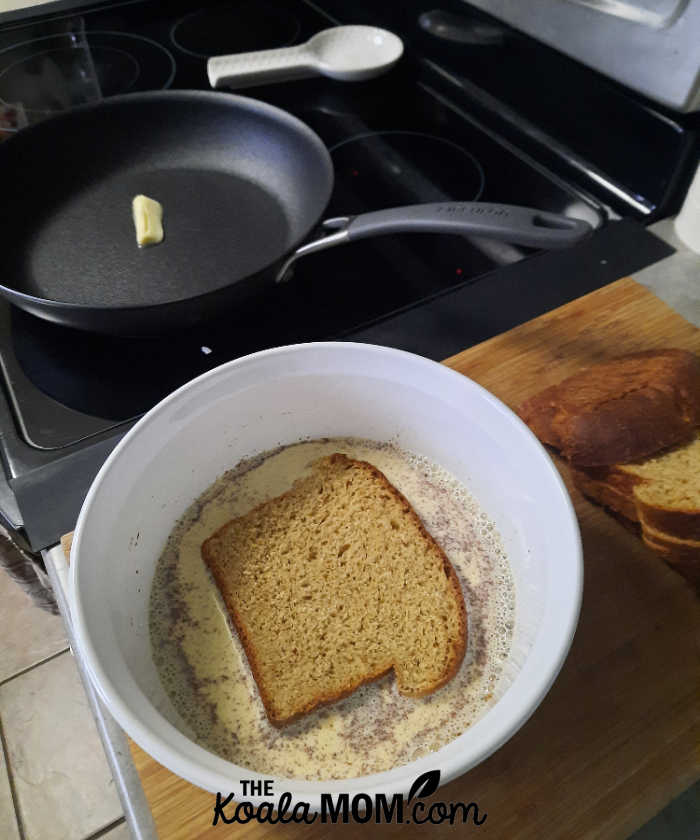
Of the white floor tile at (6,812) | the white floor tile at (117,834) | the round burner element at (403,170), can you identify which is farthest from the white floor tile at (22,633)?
the round burner element at (403,170)

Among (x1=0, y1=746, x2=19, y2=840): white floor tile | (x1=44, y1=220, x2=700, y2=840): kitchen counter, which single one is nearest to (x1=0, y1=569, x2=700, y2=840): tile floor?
(x1=0, y1=746, x2=19, y2=840): white floor tile

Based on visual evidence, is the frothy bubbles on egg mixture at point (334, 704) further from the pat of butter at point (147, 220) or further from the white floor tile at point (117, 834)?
the white floor tile at point (117, 834)

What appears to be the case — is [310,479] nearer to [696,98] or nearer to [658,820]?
[658,820]

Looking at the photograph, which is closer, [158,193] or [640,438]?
[640,438]

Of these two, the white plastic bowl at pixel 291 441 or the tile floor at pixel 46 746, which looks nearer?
the white plastic bowl at pixel 291 441

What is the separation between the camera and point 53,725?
3.52 ft

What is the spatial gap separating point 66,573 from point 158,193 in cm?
53

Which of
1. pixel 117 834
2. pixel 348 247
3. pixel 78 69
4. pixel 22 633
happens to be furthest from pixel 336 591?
pixel 78 69

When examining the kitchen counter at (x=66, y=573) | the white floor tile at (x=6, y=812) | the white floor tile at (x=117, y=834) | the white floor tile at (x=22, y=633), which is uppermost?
the kitchen counter at (x=66, y=573)

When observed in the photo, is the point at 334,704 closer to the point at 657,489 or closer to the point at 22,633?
the point at 657,489

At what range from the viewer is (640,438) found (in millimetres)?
583

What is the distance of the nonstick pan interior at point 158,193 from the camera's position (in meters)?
0.75

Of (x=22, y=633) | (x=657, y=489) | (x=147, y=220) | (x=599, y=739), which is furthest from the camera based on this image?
(x=22, y=633)

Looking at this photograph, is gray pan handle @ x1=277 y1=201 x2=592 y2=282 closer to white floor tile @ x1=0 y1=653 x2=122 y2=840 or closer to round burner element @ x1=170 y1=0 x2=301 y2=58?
round burner element @ x1=170 y1=0 x2=301 y2=58
